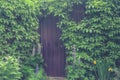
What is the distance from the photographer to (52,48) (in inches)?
321

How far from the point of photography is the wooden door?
8.08 m

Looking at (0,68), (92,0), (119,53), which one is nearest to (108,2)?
(92,0)

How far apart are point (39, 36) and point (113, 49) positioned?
7.17ft

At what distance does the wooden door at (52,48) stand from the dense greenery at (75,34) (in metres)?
0.66

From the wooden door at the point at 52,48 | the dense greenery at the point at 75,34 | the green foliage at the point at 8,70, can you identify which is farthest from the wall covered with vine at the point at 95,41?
the green foliage at the point at 8,70

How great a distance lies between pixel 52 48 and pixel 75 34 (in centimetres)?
118

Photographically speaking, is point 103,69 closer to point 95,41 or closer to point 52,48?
point 95,41

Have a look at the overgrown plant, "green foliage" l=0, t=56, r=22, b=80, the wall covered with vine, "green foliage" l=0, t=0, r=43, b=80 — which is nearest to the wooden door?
"green foliage" l=0, t=0, r=43, b=80

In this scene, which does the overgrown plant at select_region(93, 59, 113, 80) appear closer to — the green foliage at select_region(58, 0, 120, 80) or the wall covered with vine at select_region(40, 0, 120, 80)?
the wall covered with vine at select_region(40, 0, 120, 80)

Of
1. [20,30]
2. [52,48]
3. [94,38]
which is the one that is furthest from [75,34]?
[20,30]

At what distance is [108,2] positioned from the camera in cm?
691

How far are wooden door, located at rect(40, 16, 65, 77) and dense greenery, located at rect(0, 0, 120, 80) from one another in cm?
66

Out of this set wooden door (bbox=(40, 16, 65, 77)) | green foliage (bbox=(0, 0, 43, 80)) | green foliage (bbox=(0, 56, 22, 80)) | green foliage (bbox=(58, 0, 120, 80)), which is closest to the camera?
green foliage (bbox=(0, 56, 22, 80))

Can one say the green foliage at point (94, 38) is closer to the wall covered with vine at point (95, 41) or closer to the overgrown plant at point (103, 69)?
the wall covered with vine at point (95, 41)
